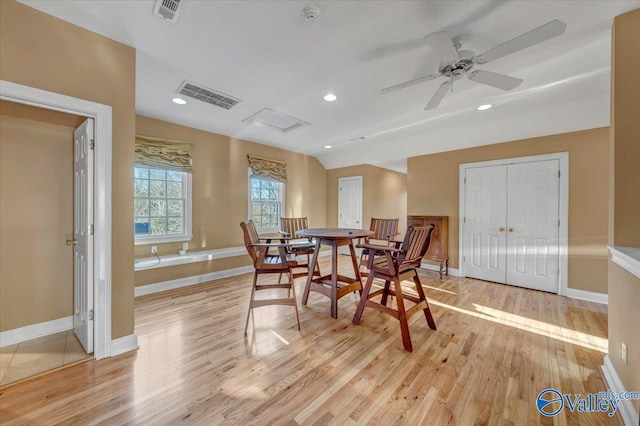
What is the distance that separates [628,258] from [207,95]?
380cm

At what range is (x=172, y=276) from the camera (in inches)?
141

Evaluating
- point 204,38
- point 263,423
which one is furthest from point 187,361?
point 204,38

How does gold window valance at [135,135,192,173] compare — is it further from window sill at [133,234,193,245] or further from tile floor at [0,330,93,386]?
tile floor at [0,330,93,386]

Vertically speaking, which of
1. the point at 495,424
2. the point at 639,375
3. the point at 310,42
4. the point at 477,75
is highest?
the point at 310,42

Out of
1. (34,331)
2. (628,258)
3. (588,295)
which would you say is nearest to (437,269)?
(588,295)

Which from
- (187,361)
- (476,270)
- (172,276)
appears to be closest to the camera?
(187,361)

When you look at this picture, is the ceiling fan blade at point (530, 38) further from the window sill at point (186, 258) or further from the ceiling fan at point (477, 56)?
the window sill at point (186, 258)

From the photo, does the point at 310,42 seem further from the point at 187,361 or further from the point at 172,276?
the point at 172,276

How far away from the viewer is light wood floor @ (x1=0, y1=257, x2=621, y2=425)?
4.60 ft

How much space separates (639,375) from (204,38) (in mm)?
3443

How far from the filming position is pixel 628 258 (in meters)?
1.31

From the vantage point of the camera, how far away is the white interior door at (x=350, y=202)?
19.4 ft

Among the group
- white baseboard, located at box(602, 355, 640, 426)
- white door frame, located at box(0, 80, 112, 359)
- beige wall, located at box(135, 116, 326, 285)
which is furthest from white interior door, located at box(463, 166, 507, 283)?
white door frame, located at box(0, 80, 112, 359)

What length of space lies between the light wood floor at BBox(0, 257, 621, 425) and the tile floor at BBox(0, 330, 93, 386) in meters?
0.14
